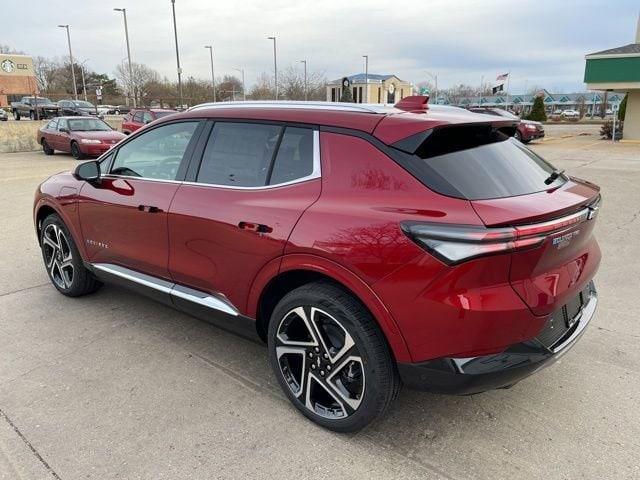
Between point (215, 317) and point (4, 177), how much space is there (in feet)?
41.2

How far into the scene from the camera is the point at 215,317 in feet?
10.7

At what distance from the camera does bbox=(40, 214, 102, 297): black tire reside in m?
4.49

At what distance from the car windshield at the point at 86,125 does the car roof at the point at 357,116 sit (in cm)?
1632

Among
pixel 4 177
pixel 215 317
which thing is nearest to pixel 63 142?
pixel 4 177

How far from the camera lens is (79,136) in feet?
55.6

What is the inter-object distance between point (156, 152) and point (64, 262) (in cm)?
166

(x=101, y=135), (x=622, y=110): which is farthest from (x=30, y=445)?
(x=622, y=110)

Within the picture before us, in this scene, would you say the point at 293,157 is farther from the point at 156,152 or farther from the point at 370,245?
the point at 156,152

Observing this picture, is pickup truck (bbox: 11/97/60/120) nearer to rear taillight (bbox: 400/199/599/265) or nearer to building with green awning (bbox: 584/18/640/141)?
building with green awning (bbox: 584/18/640/141)

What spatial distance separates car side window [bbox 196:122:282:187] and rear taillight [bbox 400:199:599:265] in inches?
44.5

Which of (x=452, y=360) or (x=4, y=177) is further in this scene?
(x=4, y=177)

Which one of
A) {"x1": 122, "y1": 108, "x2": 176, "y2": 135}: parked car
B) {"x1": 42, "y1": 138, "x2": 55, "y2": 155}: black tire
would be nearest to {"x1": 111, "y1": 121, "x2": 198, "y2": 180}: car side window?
{"x1": 122, "y1": 108, "x2": 176, "y2": 135}: parked car

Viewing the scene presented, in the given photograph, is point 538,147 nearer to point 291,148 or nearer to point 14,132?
point 291,148

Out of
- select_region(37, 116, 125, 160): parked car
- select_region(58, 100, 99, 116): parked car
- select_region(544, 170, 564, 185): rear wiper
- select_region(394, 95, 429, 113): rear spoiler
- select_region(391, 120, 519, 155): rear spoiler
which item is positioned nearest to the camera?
select_region(391, 120, 519, 155): rear spoiler
